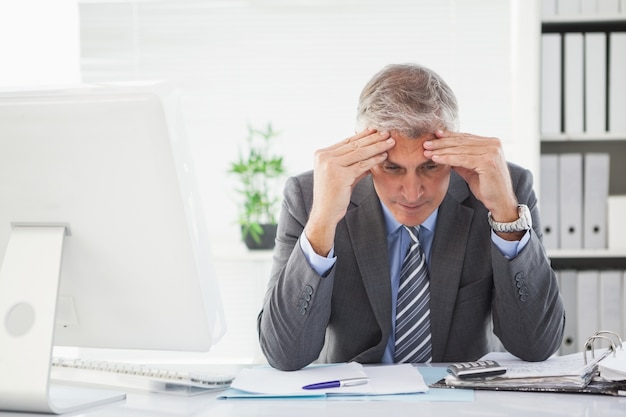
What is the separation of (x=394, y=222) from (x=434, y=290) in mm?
189

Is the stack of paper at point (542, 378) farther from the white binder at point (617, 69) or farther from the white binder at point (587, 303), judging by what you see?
the white binder at point (617, 69)

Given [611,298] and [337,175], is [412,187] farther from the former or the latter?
[611,298]

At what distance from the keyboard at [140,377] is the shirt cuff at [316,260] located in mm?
289

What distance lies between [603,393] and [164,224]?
2.61 ft

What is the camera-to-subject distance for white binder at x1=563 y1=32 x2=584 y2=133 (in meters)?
2.78

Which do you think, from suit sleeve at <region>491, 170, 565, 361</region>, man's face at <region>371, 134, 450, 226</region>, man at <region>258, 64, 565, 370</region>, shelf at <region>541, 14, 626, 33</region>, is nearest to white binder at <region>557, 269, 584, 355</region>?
shelf at <region>541, 14, 626, 33</region>

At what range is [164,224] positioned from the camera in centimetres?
123

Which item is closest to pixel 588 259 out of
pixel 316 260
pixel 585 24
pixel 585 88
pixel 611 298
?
pixel 611 298

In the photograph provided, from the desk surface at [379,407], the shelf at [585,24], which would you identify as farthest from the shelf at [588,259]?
the desk surface at [379,407]

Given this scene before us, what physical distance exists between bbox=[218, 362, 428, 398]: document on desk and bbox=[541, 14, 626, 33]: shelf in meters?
1.81

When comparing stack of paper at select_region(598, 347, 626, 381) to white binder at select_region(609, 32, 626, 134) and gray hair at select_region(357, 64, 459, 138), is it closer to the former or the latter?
gray hair at select_region(357, 64, 459, 138)

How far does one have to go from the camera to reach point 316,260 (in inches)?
62.2

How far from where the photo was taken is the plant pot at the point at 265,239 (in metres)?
3.14

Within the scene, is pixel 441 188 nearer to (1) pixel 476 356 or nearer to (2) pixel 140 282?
(1) pixel 476 356
